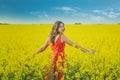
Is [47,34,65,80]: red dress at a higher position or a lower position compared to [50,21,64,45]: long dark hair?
lower

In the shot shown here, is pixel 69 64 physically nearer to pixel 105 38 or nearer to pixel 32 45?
pixel 32 45

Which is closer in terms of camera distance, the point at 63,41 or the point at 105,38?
the point at 63,41

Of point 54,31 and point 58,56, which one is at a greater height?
point 54,31

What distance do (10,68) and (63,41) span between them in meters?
0.74

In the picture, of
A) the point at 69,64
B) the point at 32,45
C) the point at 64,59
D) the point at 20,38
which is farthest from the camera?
the point at 20,38

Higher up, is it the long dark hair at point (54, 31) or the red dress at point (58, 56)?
the long dark hair at point (54, 31)

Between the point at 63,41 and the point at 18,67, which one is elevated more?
the point at 63,41

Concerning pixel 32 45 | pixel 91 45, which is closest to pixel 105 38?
pixel 91 45

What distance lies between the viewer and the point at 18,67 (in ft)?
17.5

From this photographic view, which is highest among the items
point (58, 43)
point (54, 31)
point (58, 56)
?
point (54, 31)

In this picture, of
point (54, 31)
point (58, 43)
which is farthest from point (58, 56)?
point (54, 31)

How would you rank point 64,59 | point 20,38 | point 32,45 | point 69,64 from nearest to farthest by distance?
1. point 64,59
2. point 69,64
3. point 32,45
4. point 20,38

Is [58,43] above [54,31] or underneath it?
underneath

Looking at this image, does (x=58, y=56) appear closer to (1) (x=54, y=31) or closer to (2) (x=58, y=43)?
(2) (x=58, y=43)
